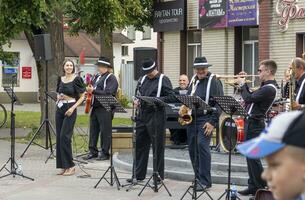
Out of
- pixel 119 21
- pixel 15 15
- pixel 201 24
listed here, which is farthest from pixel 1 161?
pixel 201 24

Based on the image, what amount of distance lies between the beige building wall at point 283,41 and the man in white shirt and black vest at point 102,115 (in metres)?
8.08

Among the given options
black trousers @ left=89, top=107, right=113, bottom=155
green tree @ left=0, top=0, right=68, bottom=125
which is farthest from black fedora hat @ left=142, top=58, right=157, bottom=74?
green tree @ left=0, top=0, right=68, bottom=125

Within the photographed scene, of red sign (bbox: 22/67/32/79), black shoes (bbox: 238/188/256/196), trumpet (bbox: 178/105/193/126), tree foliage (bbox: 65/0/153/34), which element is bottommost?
black shoes (bbox: 238/188/256/196)

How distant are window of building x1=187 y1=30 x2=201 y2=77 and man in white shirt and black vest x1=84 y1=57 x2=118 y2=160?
437 inches

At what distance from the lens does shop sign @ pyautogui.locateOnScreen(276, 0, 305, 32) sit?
1870 cm

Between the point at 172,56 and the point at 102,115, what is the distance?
12.3 metres

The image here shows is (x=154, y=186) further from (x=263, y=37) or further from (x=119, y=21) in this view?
(x=263, y=37)

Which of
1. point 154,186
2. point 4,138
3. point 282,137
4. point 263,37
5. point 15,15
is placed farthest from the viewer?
point 263,37

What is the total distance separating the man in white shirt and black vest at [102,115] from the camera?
12.1 metres

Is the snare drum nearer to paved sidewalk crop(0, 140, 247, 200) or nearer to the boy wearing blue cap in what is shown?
paved sidewalk crop(0, 140, 247, 200)

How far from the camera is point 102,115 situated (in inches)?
486

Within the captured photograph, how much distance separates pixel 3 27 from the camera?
15328 mm

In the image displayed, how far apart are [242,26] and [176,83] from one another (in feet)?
13.0

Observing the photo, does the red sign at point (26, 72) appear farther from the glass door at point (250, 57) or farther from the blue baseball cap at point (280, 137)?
the blue baseball cap at point (280, 137)
